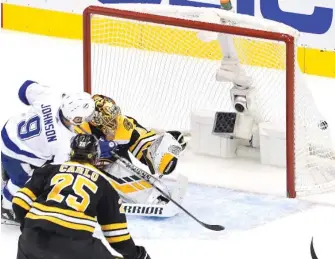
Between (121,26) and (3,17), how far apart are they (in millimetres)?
1997

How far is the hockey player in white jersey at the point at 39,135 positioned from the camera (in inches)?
258

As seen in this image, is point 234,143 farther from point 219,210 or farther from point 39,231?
point 39,231

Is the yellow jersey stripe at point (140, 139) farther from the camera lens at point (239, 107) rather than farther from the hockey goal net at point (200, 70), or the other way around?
the camera lens at point (239, 107)

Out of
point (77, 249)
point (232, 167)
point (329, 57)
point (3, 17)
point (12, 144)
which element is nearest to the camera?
point (77, 249)

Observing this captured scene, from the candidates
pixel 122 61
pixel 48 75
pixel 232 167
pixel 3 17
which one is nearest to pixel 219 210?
pixel 232 167

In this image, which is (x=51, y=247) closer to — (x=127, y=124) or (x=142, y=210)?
(x=142, y=210)

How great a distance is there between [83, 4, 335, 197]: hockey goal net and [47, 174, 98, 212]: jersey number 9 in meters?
1.90

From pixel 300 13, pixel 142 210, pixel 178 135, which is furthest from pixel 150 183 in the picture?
pixel 300 13

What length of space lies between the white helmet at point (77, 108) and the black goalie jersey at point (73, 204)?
0.90 m

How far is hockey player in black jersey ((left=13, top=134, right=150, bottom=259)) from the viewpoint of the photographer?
5477 mm

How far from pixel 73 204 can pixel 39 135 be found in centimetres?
120

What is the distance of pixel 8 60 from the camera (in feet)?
31.3

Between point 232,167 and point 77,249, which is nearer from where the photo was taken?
point 77,249

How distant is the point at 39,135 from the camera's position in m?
6.65
